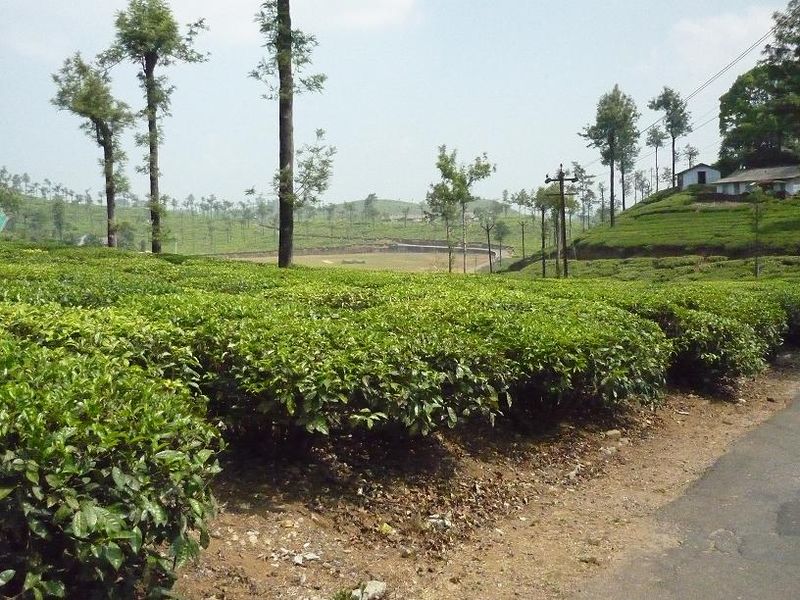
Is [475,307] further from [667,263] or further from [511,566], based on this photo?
[667,263]

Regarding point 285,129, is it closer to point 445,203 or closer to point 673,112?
point 445,203

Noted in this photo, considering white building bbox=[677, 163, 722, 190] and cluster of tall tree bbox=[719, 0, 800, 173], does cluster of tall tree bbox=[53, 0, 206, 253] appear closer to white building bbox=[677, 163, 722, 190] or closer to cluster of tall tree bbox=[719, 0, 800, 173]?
cluster of tall tree bbox=[719, 0, 800, 173]

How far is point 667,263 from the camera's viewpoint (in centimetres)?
4372

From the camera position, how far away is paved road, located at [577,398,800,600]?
376 centimetres

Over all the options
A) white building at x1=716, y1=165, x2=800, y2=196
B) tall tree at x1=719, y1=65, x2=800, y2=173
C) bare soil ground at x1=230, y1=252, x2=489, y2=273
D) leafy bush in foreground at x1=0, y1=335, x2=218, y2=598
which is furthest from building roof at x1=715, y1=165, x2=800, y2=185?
leafy bush in foreground at x1=0, y1=335, x2=218, y2=598

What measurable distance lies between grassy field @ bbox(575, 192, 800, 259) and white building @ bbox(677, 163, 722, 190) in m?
9.50

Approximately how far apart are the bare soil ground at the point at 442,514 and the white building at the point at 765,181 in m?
59.6

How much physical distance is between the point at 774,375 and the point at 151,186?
69.2 ft

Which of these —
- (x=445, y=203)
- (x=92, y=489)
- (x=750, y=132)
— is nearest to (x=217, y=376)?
(x=92, y=489)

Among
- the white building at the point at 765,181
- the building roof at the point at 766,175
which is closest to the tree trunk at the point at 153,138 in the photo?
the white building at the point at 765,181

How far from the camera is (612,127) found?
61250 millimetres

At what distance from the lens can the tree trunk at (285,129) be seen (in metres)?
17.4

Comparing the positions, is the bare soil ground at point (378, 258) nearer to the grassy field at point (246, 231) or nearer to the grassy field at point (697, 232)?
the grassy field at point (246, 231)

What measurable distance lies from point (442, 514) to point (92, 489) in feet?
8.32
